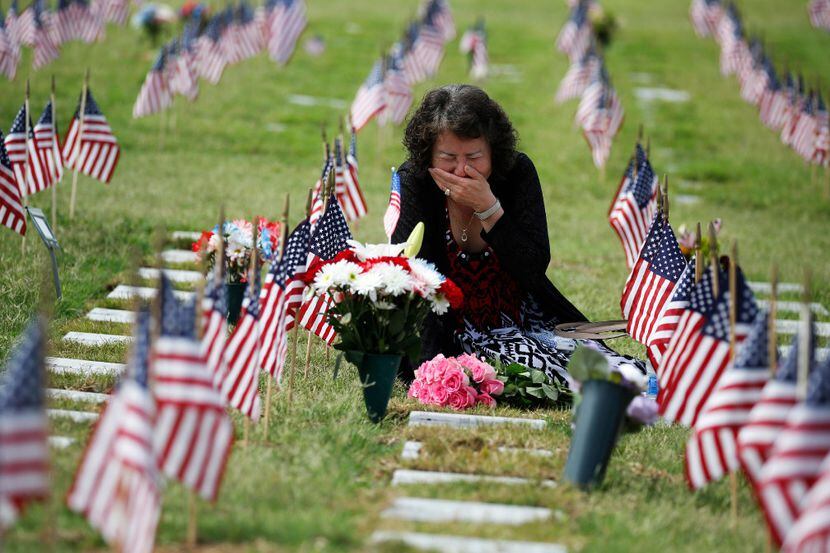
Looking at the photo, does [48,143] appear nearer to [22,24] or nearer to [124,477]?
[124,477]

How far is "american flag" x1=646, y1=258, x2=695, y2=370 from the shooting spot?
19.4 ft

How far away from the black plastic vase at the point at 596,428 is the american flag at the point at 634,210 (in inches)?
196

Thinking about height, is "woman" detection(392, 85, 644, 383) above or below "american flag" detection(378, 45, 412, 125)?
below

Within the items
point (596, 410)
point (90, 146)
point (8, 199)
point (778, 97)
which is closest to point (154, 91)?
point (90, 146)

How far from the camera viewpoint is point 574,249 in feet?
38.3

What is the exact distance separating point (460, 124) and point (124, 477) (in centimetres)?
300

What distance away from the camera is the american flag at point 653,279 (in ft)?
21.5

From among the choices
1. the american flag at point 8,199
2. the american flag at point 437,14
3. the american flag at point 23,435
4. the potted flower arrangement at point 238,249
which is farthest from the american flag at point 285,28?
the american flag at point 23,435

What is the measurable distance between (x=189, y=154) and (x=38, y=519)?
1194 centimetres

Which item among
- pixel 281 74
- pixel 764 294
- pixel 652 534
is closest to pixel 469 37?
pixel 281 74

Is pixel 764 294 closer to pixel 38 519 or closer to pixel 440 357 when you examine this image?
pixel 440 357

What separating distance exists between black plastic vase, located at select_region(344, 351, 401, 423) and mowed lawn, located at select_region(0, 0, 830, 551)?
0.11 metres

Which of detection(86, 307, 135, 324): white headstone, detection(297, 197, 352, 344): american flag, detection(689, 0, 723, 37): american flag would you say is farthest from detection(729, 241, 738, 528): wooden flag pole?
detection(689, 0, 723, 37): american flag

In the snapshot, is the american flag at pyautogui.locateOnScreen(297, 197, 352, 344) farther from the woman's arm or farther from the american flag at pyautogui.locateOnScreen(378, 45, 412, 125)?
the american flag at pyautogui.locateOnScreen(378, 45, 412, 125)
